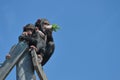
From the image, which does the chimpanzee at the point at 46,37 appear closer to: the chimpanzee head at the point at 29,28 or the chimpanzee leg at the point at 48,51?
the chimpanzee leg at the point at 48,51

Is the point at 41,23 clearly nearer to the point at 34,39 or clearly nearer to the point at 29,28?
the point at 29,28

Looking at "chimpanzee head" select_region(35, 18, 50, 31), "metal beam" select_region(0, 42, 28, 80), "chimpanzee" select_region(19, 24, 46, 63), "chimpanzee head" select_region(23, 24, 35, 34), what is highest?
"chimpanzee head" select_region(35, 18, 50, 31)

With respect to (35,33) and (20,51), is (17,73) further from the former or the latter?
(35,33)

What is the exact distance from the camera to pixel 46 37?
7.80m

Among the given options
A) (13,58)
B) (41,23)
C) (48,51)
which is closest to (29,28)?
(41,23)

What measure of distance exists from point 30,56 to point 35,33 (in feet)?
1.75

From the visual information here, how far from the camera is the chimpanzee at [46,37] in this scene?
7645mm

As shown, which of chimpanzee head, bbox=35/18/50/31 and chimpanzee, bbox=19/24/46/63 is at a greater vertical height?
chimpanzee head, bbox=35/18/50/31

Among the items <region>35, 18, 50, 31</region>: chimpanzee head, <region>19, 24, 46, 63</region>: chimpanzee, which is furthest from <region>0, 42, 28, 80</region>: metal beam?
<region>35, 18, 50, 31</region>: chimpanzee head

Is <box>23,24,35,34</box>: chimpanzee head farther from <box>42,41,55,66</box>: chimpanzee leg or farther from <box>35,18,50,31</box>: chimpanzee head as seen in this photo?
<box>42,41,55,66</box>: chimpanzee leg

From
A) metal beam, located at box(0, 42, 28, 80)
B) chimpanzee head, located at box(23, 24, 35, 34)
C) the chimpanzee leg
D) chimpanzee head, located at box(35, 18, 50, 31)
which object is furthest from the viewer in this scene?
chimpanzee head, located at box(35, 18, 50, 31)

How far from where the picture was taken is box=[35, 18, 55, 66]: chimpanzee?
25.1 feet

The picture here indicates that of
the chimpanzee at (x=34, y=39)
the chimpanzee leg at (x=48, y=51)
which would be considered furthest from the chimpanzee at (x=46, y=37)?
the chimpanzee at (x=34, y=39)

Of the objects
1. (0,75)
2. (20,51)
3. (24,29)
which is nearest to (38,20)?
(24,29)
